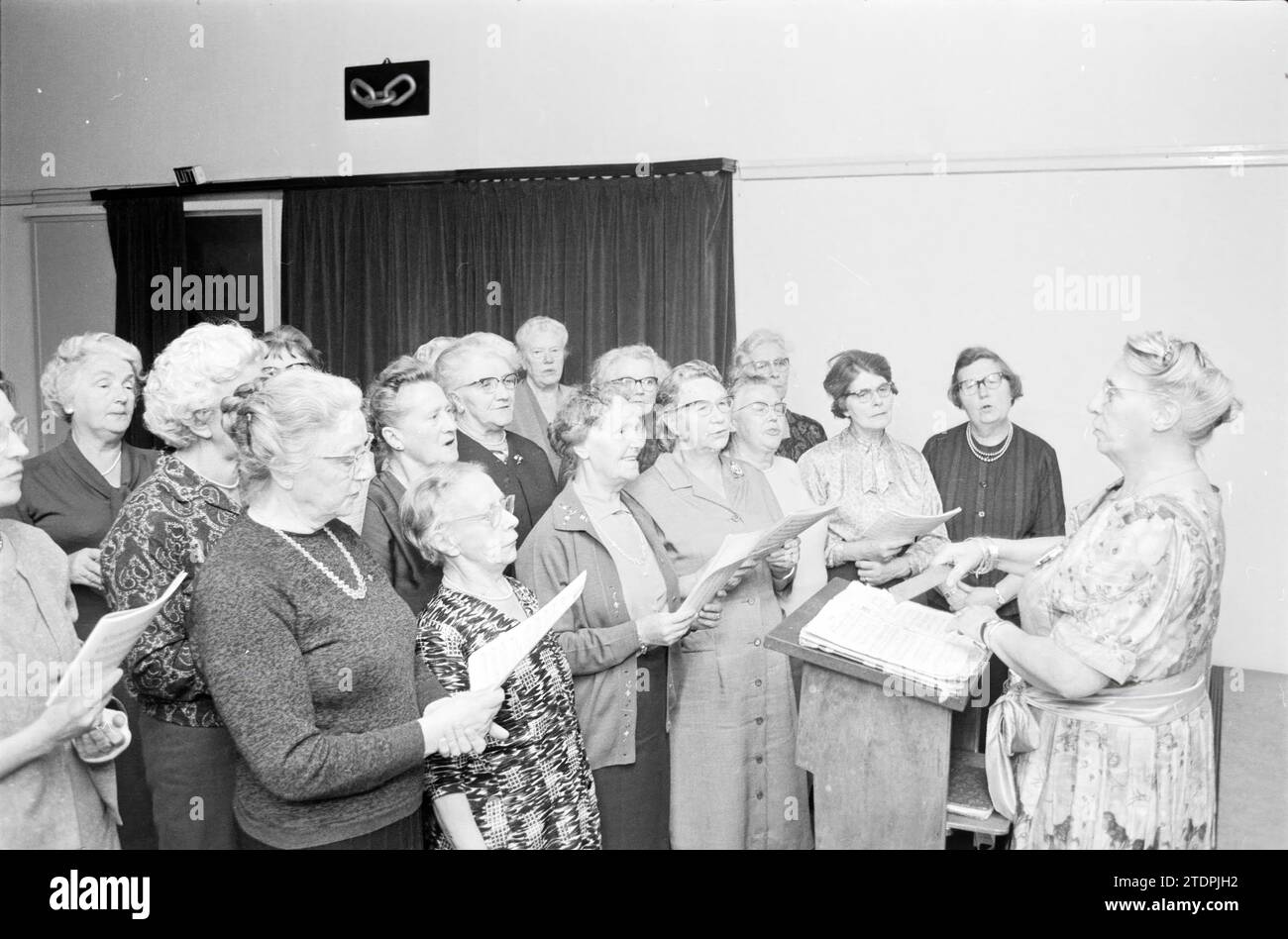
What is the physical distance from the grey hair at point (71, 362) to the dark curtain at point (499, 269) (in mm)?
416

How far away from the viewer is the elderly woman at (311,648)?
1.61 m

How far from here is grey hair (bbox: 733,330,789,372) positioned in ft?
8.94

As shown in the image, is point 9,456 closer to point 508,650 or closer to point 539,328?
point 508,650

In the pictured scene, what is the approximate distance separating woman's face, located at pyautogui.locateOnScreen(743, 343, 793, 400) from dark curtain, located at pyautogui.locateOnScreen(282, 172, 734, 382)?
75 mm

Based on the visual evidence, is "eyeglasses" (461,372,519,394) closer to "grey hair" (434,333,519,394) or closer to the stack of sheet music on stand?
"grey hair" (434,333,519,394)

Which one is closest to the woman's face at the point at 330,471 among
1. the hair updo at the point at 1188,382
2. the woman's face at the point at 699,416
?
the woman's face at the point at 699,416

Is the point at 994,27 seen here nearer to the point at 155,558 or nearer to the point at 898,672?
the point at 898,672

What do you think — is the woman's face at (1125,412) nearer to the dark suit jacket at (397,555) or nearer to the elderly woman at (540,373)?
the elderly woman at (540,373)

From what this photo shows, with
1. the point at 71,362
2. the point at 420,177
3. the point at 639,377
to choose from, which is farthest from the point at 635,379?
the point at 71,362

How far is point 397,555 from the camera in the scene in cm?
222

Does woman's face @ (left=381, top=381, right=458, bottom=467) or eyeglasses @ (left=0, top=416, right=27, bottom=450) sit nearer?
eyeglasses @ (left=0, top=416, right=27, bottom=450)

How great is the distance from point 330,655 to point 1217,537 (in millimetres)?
1701

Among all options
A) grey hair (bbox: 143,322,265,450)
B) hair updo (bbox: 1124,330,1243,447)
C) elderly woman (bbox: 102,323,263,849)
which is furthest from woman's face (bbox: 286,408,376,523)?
hair updo (bbox: 1124,330,1243,447)
